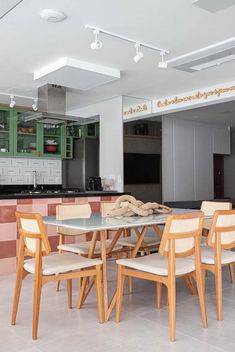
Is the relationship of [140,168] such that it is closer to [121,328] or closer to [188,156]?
[188,156]

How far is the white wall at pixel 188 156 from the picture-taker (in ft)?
25.4

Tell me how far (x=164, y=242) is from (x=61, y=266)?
75cm

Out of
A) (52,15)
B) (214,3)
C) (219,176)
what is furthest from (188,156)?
(214,3)

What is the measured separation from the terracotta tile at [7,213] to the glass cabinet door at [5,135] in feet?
8.88

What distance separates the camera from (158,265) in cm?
275

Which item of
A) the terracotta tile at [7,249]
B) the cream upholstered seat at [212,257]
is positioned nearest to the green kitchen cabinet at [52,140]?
Answer: the terracotta tile at [7,249]

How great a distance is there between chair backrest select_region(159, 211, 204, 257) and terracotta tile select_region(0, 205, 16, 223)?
8.06ft

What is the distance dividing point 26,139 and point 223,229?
5092 mm

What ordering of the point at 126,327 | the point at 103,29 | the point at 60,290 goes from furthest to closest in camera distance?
1. the point at 60,290
2. the point at 103,29
3. the point at 126,327

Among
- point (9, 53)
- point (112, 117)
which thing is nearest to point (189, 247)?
point (9, 53)

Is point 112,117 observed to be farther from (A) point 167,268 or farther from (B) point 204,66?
(A) point 167,268

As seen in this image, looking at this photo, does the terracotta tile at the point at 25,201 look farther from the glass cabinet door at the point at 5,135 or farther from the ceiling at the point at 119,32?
the glass cabinet door at the point at 5,135

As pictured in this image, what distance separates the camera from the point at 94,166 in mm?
7449

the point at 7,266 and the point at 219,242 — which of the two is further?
the point at 7,266
